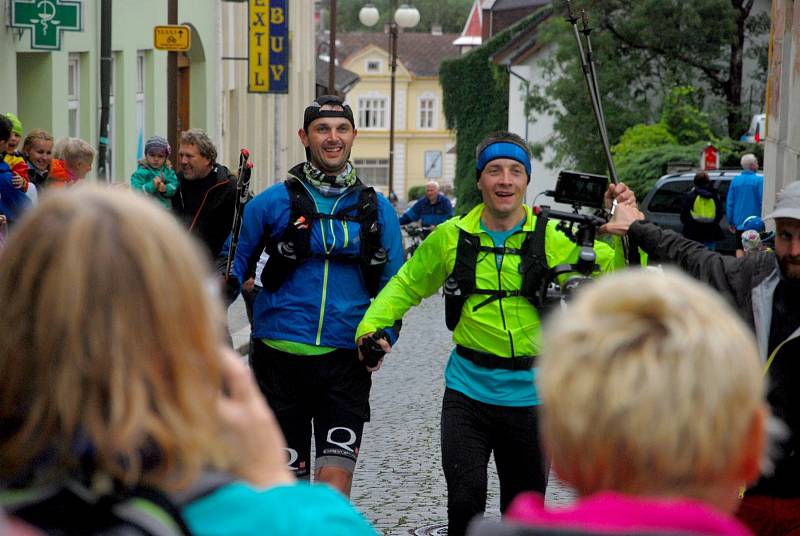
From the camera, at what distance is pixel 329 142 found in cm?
650

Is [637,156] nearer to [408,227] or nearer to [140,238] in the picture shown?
[408,227]

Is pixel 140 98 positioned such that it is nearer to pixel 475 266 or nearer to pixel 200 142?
pixel 200 142

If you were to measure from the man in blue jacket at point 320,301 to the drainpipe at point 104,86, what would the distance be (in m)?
10.0

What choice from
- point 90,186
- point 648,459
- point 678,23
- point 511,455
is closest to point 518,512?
point 648,459

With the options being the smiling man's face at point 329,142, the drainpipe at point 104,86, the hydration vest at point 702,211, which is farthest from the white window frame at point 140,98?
the smiling man's face at point 329,142

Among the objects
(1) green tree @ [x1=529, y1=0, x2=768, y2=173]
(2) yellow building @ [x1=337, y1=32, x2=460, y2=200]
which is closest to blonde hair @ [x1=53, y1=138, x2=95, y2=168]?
(1) green tree @ [x1=529, y1=0, x2=768, y2=173]

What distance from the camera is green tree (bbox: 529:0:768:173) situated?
37.6m

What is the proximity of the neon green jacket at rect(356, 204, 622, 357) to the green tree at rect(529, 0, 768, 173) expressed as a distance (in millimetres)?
31801

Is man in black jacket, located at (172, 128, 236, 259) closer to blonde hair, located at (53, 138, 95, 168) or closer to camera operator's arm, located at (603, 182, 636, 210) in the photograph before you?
blonde hair, located at (53, 138, 95, 168)

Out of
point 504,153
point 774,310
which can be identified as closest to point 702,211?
point 504,153

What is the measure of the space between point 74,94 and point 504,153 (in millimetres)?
14489

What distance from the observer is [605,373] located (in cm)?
202

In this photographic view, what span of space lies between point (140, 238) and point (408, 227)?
105 ft

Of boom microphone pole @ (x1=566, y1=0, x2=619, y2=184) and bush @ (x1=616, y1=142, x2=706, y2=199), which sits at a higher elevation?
boom microphone pole @ (x1=566, y1=0, x2=619, y2=184)
